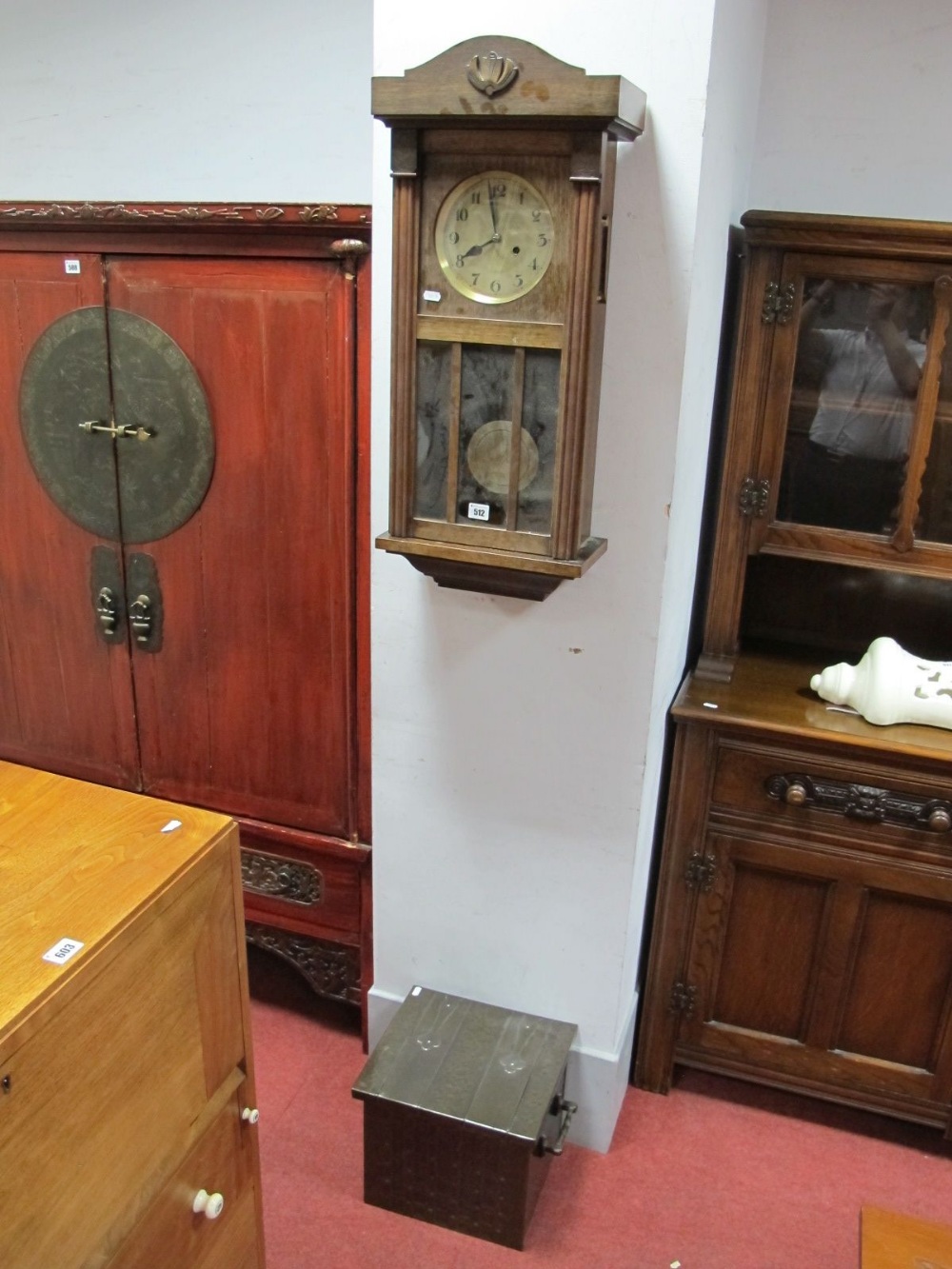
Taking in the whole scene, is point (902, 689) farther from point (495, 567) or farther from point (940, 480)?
point (495, 567)

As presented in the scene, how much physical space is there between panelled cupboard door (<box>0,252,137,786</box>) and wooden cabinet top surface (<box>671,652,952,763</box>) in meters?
1.16

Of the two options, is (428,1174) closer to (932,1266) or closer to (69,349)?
(932,1266)

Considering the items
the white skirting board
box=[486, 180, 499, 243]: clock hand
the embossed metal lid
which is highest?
box=[486, 180, 499, 243]: clock hand

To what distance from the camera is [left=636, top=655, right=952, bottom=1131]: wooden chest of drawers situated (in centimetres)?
174

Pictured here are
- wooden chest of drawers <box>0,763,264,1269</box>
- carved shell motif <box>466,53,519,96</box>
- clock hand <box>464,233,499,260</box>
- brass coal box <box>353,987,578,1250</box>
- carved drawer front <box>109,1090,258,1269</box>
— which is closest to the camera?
wooden chest of drawers <box>0,763,264,1269</box>

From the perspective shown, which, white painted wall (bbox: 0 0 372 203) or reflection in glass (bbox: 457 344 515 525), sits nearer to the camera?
reflection in glass (bbox: 457 344 515 525)

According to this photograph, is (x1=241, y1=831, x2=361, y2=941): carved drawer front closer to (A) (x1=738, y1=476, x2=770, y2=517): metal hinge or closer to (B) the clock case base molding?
(B) the clock case base molding

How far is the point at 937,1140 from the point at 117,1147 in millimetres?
1623

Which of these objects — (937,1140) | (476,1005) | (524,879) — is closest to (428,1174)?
(476,1005)

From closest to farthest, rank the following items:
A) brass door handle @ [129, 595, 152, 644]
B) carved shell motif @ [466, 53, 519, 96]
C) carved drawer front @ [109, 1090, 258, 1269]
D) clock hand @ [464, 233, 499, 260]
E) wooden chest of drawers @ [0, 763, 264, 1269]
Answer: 1. wooden chest of drawers @ [0, 763, 264, 1269]
2. carved drawer front @ [109, 1090, 258, 1269]
3. carved shell motif @ [466, 53, 519, 96]
4. clock hand @ [464, 233, 499, 260]
5. brass door handle @ [129, 595, 152, 644]

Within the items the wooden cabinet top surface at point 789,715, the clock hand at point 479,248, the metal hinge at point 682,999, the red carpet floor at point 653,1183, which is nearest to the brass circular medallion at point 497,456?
the clock hand at point 479,248

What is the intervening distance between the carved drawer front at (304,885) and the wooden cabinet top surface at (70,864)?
0.86m

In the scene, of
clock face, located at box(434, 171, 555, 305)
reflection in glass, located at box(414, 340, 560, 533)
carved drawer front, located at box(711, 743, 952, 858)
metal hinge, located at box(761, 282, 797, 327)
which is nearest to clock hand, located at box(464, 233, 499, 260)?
clock face, located at box(434, 171, 555, 305)

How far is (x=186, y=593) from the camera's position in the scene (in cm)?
196
